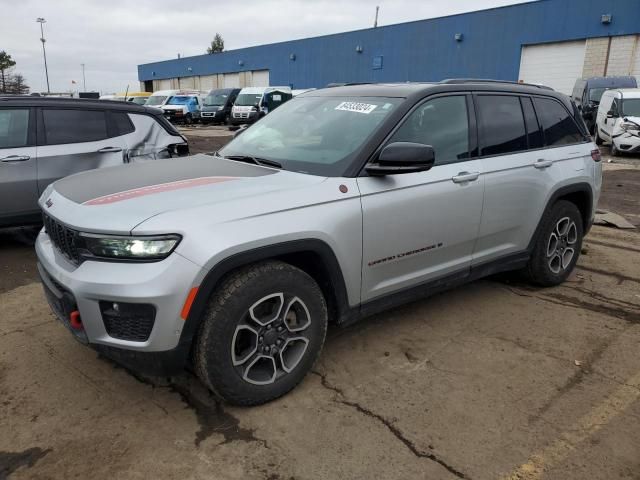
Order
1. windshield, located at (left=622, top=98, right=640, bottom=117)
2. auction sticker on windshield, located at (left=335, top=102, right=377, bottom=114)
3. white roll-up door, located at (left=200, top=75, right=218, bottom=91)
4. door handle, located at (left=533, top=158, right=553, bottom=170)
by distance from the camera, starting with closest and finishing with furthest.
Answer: auction sticker on windshield, located at (left=335, top=102, right=377, bottom=114) → door handle, located at (left=533, top=158, right=553, bottom=170) → windshield, located at (left=622, top=98, right=640, bottom=117) → white roll-up door, located at (left=200, top=75, right=218, bottom=91)

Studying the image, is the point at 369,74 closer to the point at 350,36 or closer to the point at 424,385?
the point at 350,36

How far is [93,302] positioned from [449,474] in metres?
1.81

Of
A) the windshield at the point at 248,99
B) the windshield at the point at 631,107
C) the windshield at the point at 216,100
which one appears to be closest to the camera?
the windshield at the point at 631,107

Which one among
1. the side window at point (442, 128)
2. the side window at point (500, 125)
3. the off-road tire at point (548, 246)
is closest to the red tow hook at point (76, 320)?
the side window at point (442, 128)

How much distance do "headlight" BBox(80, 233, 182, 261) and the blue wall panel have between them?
86.6 ft

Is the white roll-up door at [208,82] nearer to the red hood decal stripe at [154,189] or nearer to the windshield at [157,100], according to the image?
the windshield at [157,100]

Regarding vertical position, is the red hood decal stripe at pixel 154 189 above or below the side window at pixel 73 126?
below

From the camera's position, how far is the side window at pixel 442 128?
340 cm

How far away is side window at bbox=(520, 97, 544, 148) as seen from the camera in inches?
166

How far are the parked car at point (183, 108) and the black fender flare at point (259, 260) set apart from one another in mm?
28098

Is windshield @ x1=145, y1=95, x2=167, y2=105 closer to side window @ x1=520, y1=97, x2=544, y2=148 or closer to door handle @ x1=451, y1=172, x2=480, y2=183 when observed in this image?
side window @ x1=520, y1=97, x2=544, y2=148

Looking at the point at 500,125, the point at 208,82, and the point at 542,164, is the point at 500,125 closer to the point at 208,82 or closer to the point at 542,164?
the point at 542,164

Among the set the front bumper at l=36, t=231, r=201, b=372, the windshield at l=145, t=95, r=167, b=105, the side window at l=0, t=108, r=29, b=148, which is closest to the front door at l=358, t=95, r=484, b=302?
the front bumper at l=36, t=231, r=201, b=372

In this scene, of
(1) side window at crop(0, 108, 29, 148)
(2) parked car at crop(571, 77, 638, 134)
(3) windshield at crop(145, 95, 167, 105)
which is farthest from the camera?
(3) windshield at crop(145, 95, 167, 105)
